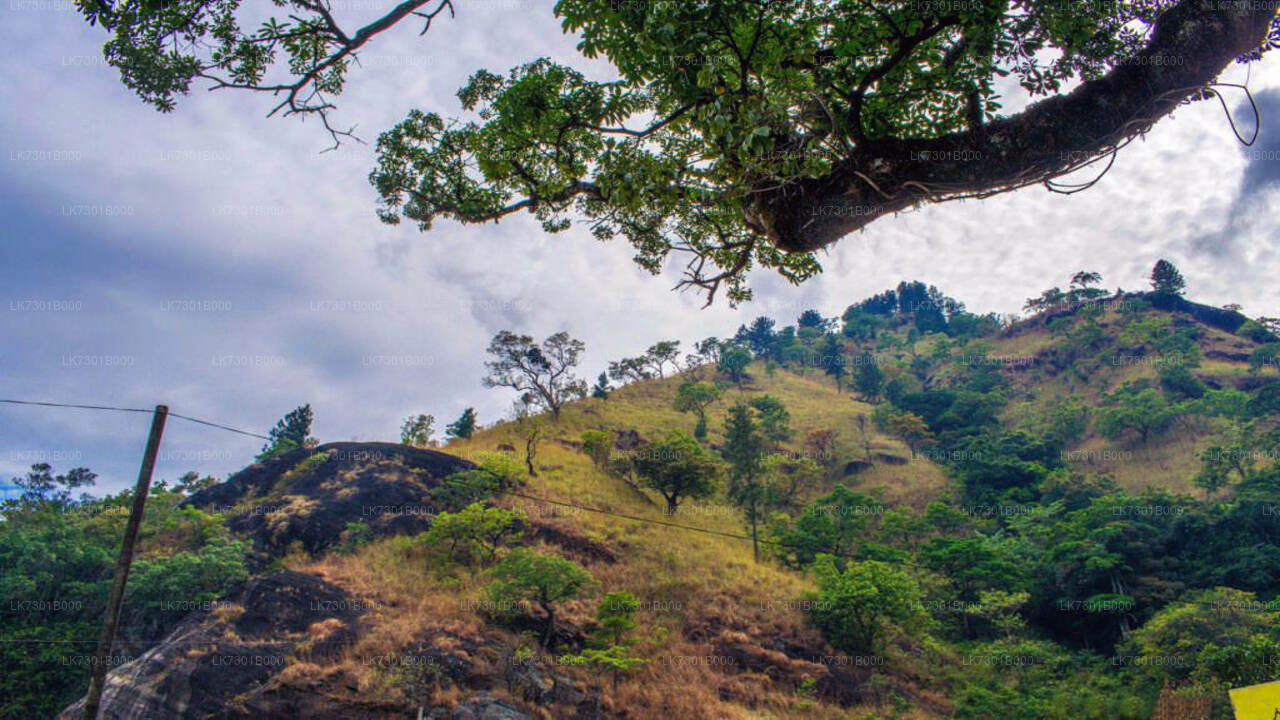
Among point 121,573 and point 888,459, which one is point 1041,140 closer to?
point 121,573

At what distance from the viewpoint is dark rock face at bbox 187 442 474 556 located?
22.2 metres

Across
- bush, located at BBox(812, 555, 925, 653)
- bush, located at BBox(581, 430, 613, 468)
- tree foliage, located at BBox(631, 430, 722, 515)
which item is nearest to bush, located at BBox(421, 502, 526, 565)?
tree foliage, located at BBox(631, 430, 722, 515)

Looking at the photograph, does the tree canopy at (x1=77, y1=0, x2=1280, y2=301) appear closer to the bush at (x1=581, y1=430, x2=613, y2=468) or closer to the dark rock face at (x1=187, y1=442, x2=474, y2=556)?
the dark rock face at (x1=187, y1=442, x2=474, y2=556)

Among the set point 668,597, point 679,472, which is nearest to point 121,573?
point 668,597

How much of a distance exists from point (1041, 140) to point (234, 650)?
19.3 meters

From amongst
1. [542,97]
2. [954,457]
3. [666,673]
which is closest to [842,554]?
[666,673]

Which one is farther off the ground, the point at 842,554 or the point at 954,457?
the point at 954,457

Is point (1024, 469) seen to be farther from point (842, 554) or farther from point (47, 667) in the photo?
point (47, 667)

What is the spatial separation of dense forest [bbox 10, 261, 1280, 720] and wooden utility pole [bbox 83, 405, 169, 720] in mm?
8267

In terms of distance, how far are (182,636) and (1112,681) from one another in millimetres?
28398

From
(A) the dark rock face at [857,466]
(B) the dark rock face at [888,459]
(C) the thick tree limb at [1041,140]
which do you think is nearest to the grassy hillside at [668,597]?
(A) the dark rock face at [857,466]

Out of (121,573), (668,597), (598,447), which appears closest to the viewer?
(121,573)

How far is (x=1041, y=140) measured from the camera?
2635 millimetres

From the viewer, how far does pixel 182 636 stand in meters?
14.9
